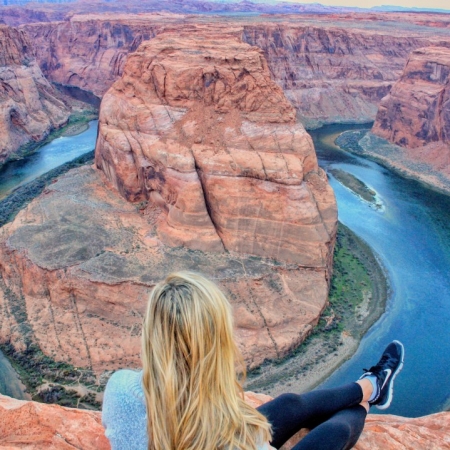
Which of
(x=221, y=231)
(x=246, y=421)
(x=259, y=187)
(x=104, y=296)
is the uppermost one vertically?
(x=246, y=421)

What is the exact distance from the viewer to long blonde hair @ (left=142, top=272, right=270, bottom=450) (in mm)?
3117

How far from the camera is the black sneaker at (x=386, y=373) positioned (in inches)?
277

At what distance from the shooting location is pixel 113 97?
26469 mm

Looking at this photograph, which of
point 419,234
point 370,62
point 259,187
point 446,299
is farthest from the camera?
point 370,62

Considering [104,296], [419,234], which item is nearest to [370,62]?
[419,234]

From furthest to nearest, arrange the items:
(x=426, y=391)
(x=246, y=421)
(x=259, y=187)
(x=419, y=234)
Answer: (x=419, y=234) → (x=259, y=187) → (x=426, y=391) → (x=246, y=421)

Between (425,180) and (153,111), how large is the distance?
27.5 metres

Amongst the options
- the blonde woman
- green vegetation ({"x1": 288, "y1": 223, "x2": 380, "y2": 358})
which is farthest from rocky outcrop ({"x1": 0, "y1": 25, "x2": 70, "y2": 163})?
the blonde woman

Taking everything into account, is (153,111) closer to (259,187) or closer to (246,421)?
(259,187)

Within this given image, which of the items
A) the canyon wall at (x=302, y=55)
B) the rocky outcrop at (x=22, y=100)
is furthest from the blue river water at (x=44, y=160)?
the canyon wall at (x=302, y=55)

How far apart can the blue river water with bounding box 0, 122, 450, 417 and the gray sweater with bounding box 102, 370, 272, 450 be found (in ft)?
52.1

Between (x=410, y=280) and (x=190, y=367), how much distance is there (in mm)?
24344

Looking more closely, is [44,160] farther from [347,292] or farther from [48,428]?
[48,428]

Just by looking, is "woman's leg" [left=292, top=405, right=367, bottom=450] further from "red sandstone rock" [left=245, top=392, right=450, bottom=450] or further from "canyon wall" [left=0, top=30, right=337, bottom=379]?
"canyon wall" [left=0, top=30, right=337, bottom=379]
